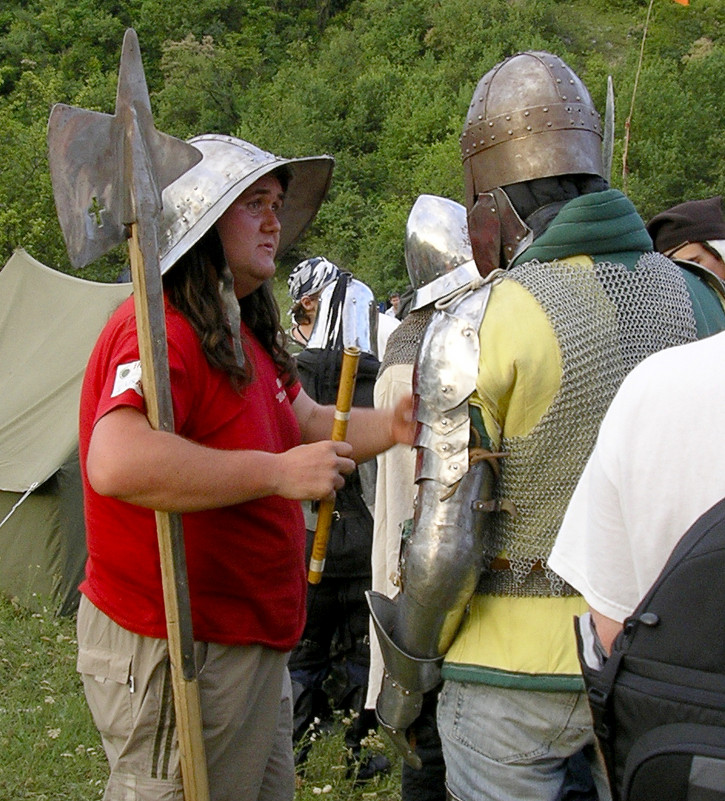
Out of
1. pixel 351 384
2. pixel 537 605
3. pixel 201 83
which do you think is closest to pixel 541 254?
pixel 351 384

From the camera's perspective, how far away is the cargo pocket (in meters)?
2.11

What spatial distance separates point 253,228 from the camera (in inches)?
91.6

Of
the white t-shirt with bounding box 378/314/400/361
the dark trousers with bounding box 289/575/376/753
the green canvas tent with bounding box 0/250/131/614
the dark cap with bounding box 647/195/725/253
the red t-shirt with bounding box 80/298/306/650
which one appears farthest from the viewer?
the green canvas tent with bounding box 0/250/131/614

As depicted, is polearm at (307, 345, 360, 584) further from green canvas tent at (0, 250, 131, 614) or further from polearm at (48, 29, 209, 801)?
green canvas tent at (0, 250, 131, 614)

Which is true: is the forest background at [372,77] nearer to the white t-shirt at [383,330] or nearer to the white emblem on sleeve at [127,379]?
the white t-shirt at [383,330]

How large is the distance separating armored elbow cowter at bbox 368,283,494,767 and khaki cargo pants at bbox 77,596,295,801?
41cm

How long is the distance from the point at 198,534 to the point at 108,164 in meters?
0.80

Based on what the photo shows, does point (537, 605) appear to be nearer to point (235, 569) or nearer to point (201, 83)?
point (235, 569)

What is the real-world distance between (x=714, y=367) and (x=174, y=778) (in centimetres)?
145

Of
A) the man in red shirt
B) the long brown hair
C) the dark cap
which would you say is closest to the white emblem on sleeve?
the man in red shirt

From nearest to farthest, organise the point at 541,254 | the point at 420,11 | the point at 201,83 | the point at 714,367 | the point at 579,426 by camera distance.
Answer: the point at 714,367, the point at 579,426, the point at 541,254, the point at 201,83, the point at 420,11

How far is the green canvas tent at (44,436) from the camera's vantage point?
6.17 metres

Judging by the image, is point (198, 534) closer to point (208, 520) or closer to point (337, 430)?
point (208, 520)

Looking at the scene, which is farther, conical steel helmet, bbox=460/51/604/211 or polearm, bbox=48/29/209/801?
conical steel helmet, bbox=460/51/604/211
